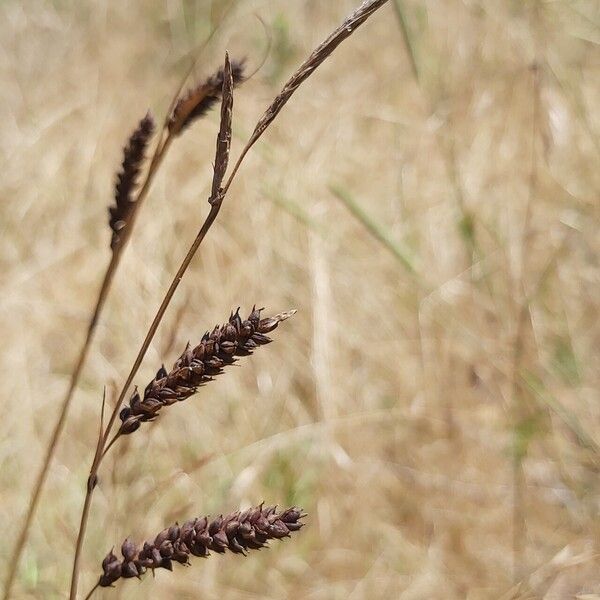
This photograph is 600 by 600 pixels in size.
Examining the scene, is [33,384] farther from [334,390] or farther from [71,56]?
[71,56]

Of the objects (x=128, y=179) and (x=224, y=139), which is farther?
(x=128, y=179)

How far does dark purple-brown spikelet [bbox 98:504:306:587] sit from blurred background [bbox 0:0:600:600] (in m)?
0.39

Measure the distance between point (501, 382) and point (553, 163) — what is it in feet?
1.73

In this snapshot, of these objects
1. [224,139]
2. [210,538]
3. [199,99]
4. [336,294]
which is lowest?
[210,538]

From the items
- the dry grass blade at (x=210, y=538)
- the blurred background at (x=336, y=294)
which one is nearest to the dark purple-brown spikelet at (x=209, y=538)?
the dry grass blade at (x=210, y=538)

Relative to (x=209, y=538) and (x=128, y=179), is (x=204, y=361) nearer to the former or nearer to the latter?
(x=209, y=538)

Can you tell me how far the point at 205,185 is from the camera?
1.69 meters

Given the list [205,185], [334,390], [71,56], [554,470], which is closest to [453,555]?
[554,470]

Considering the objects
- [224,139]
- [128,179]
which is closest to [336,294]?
[128,179]

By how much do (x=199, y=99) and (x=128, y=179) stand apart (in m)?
0.07

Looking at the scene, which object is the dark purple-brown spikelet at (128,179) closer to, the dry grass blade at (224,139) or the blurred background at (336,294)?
the dry grass blade at (224,139)

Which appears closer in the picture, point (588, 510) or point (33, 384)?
point (588, 510)

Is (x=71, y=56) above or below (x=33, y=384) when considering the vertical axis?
above

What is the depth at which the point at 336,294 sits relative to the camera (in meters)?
1.49
